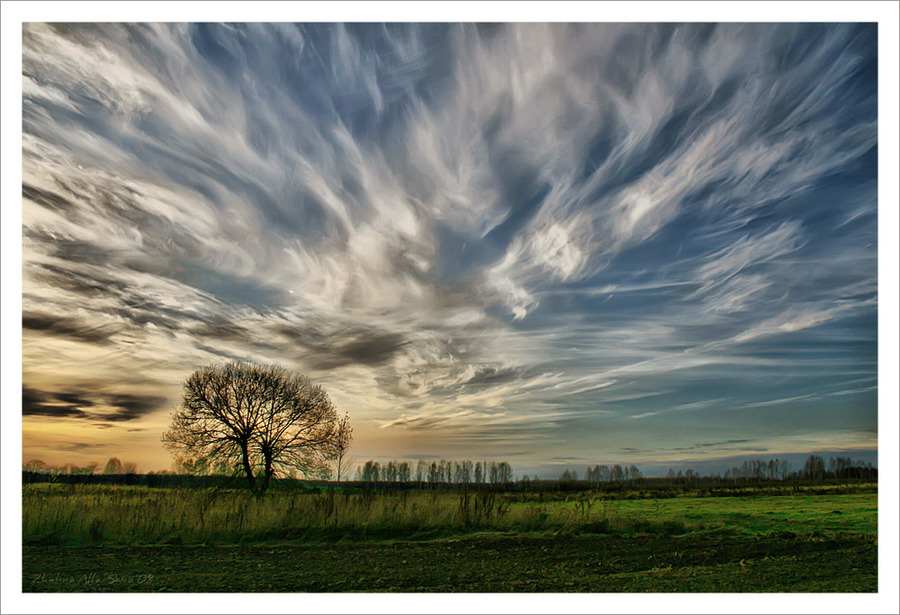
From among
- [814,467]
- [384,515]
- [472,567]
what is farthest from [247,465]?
[814,467]

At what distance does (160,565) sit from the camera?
620 centimetres

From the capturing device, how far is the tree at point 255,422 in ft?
25.4

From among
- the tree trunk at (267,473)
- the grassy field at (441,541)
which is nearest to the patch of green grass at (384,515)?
the grassy field at (441,541)

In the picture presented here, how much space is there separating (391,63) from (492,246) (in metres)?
2.94

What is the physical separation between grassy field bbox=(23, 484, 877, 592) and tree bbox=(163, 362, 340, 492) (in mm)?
655

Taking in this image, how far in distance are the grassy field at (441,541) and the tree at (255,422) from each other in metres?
0.66

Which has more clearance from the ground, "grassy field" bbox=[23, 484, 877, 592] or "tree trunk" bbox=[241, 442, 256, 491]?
"tree trunk" bbox=[241, 442, 256, 491]

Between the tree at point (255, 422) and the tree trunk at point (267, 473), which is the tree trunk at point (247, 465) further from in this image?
the tree trunk at point (267, 473)

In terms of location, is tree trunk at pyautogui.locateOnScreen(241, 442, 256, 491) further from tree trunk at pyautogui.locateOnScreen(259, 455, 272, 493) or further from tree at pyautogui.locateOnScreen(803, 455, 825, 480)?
tree at pyautogui.locateOnScreen(803, 455, 825, 480)

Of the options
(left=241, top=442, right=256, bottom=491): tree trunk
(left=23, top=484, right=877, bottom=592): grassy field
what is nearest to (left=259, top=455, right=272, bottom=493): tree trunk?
(left=241, top=442, right=256, bottom=491): tree trunk

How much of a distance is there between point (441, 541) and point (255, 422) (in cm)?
374

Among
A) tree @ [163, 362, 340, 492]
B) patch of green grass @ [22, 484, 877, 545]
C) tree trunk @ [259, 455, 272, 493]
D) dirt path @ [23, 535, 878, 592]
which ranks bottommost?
dirt path @ [23, 535, 878, 592]

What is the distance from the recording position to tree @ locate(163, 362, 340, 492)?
25.4 ft

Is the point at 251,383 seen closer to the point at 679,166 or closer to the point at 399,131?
the point at 399,131
